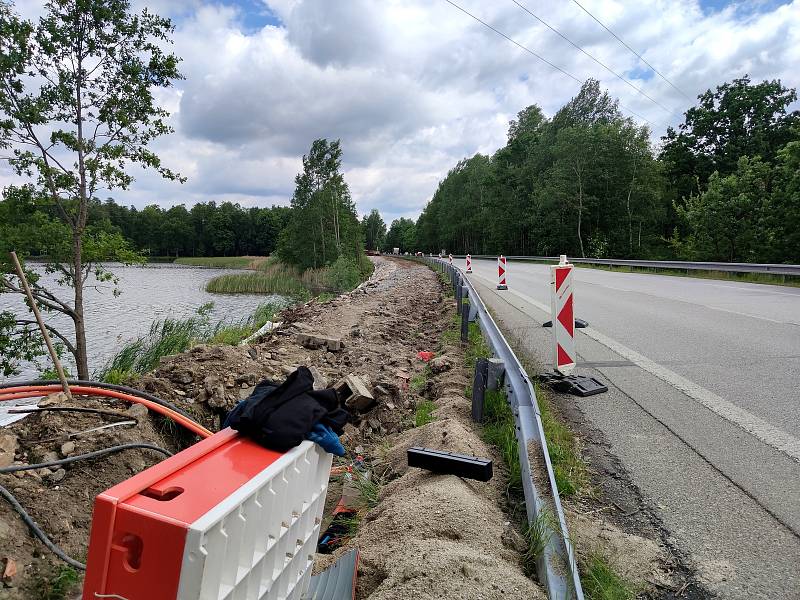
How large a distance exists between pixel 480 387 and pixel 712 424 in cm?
182

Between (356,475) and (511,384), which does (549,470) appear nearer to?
(511,384)

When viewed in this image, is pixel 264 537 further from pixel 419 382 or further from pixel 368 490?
pixel 419 382

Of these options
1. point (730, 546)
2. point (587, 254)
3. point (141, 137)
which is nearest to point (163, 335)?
point (141, 137)

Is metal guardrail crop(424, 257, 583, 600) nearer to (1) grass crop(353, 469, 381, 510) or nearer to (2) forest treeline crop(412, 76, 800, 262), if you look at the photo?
(1) grass crop(353, 469, 381, 510)

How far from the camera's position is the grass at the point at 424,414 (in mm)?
4731

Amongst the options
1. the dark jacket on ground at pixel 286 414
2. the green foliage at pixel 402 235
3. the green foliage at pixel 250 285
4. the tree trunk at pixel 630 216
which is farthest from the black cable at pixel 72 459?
the green foliage at pixel 402 235

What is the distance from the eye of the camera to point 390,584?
89.0 inches

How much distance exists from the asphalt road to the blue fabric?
1.74 metres

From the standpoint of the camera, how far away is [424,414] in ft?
16.2

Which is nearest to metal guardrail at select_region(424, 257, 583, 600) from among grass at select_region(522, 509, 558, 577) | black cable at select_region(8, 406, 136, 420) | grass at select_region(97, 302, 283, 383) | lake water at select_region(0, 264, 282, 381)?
grass at select_region(522, 509, 558, 577)

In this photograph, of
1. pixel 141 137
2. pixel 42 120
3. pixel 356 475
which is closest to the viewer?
pixel 356 475

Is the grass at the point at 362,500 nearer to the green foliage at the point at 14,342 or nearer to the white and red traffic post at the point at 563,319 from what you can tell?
the white and red traffic post at the point at 563,319

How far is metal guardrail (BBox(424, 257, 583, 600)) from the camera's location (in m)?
2.02

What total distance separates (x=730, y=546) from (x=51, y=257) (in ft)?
32.0
